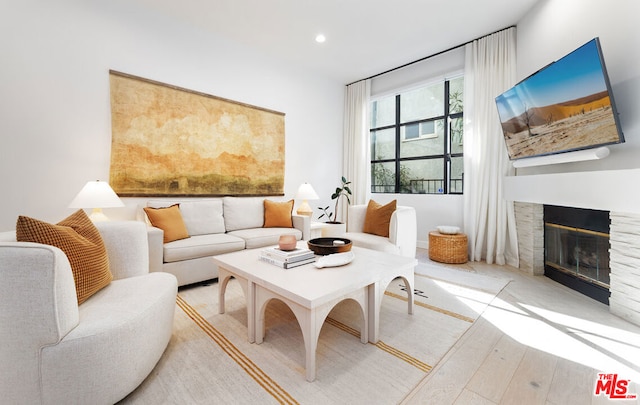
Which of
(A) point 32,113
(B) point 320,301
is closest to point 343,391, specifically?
(B) point 320,301

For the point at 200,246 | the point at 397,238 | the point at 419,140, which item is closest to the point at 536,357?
the point at 397,238

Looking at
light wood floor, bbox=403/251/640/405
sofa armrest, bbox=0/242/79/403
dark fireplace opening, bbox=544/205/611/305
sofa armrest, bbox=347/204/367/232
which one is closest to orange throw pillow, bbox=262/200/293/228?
sofa armrest, bbox=347/204/367/232

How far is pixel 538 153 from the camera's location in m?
2.61

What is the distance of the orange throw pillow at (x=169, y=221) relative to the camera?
2.60m

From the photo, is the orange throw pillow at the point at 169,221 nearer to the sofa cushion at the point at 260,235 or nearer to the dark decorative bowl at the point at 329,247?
the sofa cushion at the point at 260,235

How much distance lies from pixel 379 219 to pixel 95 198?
2.73 m

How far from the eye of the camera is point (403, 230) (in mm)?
2834

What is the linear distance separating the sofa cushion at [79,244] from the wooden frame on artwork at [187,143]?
5.36ft

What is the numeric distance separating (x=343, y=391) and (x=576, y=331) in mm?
1628

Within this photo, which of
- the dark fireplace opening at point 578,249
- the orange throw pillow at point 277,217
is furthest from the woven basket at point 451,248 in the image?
the orange throw pillow at point 277,217

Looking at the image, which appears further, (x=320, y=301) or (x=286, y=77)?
(x=286, y=77)

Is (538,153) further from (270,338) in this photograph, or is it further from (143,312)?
(143,312)

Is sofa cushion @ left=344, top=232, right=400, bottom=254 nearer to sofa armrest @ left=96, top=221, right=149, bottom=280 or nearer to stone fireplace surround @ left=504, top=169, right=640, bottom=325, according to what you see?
stone fireplace surround @ left=504, top=169, right=640, bottom=325

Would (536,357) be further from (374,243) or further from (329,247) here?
(374,243)
